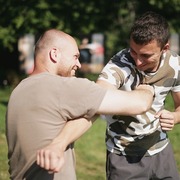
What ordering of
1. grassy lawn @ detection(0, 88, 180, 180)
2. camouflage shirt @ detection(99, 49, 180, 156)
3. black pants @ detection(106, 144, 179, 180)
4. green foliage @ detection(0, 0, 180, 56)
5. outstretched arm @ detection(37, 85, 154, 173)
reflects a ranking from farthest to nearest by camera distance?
green foliage @ detection(0, 0, 180, 56) → grassy lawn @ detection(0, 88, 180, 180) → black pants @ detection(106, 144, 179, 180) → camouflage shirt @ detection(99, 49, 180, 156) → outstretched arm @ detection(37, 85, 154, 173)

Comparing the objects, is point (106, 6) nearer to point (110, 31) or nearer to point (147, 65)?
point (110, 31)

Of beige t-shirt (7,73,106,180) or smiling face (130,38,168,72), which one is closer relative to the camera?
beige t-shirt (7,73,106,180)

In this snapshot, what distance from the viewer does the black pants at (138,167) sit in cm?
380

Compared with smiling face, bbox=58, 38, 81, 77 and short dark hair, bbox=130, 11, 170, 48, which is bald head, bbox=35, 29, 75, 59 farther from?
short dark hair, bbox=130, 11, 170, 48

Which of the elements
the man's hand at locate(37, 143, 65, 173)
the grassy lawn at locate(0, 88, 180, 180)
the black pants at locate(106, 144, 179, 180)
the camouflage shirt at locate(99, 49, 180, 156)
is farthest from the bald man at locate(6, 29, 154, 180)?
the grassy lawn at locate(0, 88, 180, 180)

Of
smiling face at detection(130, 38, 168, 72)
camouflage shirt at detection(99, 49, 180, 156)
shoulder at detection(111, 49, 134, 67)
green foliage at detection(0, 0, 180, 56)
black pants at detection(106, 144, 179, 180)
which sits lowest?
green foliage at detection(0, 0, 180, 56)

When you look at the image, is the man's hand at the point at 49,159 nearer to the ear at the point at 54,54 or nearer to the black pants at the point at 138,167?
the ear at the point at 54,54

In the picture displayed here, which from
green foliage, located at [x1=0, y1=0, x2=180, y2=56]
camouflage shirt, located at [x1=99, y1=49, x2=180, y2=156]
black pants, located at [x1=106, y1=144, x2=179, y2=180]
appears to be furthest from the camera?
green foliage, located at [x1=0, y1=0, x2=180, y2=56]

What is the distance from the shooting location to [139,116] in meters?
3.65

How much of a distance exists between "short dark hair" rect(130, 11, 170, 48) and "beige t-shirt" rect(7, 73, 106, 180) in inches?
34.4

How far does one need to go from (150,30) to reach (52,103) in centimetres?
115

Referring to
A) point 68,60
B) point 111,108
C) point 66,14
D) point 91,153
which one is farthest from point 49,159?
point 66,14

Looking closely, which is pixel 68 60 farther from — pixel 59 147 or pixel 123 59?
pixel 123 59

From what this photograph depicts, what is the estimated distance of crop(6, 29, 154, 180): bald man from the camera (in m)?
2.61
